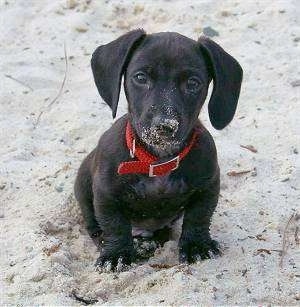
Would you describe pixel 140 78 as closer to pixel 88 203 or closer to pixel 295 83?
pixel 88 203

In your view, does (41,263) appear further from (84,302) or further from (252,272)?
(252,272)

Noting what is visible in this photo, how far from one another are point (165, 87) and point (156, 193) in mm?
650

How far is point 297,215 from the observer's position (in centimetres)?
457

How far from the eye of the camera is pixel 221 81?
395 cm

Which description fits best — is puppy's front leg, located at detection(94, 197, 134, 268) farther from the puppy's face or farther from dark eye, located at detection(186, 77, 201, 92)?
dark eye, located at detection(186, 77, 201, 92)

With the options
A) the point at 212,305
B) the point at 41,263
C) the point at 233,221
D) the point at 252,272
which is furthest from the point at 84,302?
the point at 233,221

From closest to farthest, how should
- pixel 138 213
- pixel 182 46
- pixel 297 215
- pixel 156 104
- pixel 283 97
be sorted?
pixel 156 104 → pixel 182 46 → pixel 138 213 → pixel 297 215 → pixel 283 97

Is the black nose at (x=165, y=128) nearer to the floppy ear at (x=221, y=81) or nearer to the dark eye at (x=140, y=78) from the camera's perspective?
the dark eye at (x=140, y=78)

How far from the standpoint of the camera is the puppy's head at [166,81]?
12.0ft

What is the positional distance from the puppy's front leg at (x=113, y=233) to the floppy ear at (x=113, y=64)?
53 cm

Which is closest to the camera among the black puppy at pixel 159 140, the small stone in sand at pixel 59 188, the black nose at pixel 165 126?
the black nose at pixel 165 126

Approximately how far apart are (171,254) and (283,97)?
1.99 meters

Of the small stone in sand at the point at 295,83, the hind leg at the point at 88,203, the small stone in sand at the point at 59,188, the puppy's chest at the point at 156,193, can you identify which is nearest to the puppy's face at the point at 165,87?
the puppy's chest at the point at 156,193

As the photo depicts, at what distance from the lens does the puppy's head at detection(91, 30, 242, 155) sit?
144 inches
